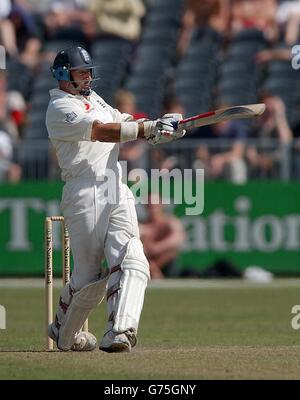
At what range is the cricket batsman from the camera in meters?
9.76

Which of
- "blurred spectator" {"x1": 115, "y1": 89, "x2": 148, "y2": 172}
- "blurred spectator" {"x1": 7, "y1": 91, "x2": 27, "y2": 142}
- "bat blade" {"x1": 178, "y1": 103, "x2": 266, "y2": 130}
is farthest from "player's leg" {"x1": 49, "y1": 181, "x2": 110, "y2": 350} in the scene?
"blurred spectator" {"x1": 7, "y1": 91, "x2": 27, "y2": 142}

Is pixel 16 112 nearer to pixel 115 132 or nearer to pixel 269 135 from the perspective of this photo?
pixel 269 135

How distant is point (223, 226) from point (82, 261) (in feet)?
32.9

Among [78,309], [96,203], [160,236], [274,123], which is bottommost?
[78,309]

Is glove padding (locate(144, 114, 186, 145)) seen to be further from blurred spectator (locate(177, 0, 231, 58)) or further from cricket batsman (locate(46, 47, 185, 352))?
blurred spectator (locate(177, 0, 231, 58))

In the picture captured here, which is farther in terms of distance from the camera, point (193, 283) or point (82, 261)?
point (193, 283)

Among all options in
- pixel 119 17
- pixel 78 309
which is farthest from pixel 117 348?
pixel 119 17

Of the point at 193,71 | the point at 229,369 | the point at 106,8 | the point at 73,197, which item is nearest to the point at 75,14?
the point at 106,8

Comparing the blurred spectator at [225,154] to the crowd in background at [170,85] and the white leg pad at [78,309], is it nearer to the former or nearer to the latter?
the crowd in background at [170,85]

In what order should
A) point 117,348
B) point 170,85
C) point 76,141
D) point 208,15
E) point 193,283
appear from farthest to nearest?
point 170,85 → point 208,15 → point 193,283 → point 76,141 → point 117,348

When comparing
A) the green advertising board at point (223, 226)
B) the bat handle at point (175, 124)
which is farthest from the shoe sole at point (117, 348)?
the green advertising board at point (223, 226)

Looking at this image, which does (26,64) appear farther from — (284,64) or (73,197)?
(73,197)

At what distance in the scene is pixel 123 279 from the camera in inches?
386

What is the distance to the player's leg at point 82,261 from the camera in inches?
393
